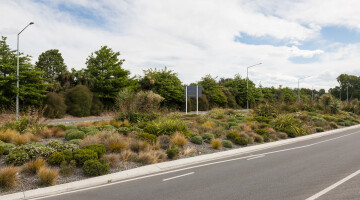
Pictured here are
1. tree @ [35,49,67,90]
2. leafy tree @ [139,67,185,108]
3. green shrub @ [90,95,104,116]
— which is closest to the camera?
green shrub @ [90,95,104,116]

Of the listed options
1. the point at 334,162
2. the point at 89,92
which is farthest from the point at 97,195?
the point at 89,92

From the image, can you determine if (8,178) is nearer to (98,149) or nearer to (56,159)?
(56,159)

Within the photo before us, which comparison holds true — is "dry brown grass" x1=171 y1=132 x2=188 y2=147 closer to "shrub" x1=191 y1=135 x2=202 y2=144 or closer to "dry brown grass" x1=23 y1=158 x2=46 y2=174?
"shrub" x1=191 y1=135 x2=202 y2=144

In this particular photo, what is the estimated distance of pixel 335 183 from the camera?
6.61 metres

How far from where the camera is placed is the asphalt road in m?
5.91

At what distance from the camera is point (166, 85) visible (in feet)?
115

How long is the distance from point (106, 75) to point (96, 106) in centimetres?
399

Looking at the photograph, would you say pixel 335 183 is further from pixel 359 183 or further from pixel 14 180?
pixel 14 180

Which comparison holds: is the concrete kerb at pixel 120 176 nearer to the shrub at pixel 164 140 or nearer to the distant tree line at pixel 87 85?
the shrub at pixel 164 140

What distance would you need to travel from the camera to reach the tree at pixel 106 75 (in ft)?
97.3

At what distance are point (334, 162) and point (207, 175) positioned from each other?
5.17 meters

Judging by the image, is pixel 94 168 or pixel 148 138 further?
pixel 148 138

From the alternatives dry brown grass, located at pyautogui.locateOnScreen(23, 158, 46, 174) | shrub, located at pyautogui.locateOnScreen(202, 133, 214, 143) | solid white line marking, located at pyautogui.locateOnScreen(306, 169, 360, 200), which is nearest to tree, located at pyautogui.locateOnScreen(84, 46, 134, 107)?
shrub, located at pyautogui.locateOnScreen(202, 133, 214, 143)

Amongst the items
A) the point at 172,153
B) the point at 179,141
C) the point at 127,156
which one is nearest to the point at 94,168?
the point at 127,156
